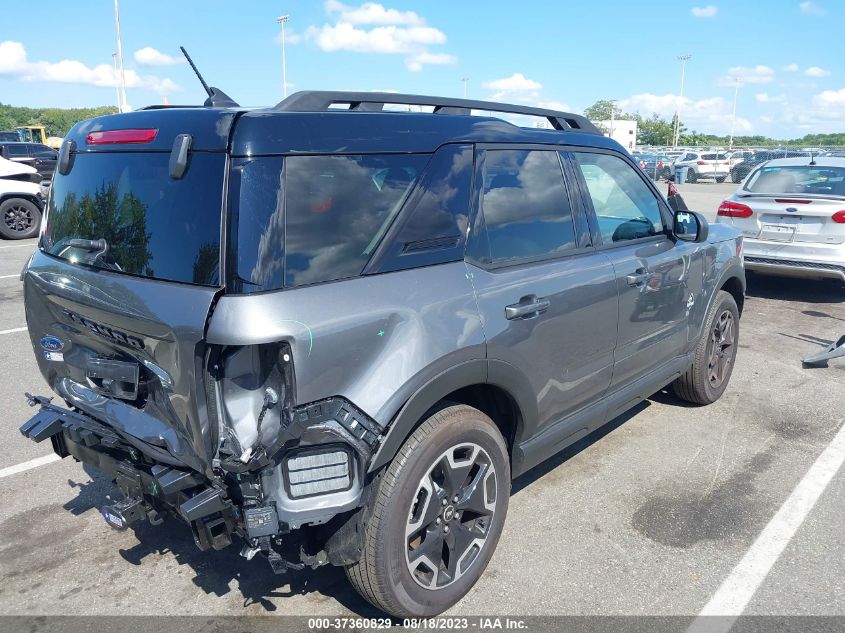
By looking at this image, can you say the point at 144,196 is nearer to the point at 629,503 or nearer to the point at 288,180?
the point at 288,180

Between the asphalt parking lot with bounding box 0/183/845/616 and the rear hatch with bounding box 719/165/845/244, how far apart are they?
366cm

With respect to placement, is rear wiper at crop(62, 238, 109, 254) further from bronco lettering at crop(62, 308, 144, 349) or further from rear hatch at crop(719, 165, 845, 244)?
rear hatch at crop(719, 165, 845, 244)

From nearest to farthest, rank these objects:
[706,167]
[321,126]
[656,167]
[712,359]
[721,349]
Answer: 1. [321,126]
2. [712,359]
3. [721,349]
4. [656,167]
5. [706,167]

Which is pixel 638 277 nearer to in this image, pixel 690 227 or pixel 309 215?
pixel 690 227

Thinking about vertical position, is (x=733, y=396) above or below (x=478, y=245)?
below

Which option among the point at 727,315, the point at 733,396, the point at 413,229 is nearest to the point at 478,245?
the point at 413,229

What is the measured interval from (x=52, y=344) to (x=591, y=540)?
267 cm

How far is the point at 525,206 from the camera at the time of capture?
3.12 metres

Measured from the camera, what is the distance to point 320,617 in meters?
2.77

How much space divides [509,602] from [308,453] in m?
1.25

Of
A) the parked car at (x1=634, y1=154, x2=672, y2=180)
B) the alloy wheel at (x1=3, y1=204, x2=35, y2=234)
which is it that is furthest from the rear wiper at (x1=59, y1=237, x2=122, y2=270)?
the parked car at (x1=634, y1=154, x2=672, y2=180)

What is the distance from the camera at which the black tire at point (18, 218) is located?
13.1m

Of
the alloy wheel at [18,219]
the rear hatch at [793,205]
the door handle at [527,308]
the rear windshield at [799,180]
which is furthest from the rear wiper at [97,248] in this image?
the alloy wheel at [18,219]

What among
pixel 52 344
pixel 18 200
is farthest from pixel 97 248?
pixel 18 200
